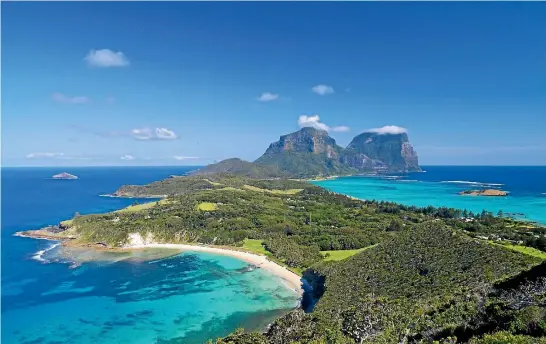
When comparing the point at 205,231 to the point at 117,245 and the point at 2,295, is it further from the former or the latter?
the point at 2,295

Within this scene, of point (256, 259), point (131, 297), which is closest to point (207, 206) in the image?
point (256, 259)

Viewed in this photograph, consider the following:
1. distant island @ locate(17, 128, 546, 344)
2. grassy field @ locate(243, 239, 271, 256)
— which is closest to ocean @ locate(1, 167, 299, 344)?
grassy field @ locate(243, 239, 271, 256)

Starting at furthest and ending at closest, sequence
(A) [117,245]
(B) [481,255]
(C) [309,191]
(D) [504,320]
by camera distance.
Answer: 1. (C) [309,191]
2. (A) [117,245]
3. (B) [481,255]
4. (D) [504,320]

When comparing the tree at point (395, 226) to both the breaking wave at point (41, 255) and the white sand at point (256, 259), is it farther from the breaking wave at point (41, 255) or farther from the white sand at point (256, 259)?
the breaking wave at point (41, 255)

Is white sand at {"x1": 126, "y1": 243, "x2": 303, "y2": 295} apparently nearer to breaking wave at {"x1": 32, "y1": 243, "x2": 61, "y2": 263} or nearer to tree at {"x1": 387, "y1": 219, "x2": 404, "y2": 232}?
breaking wave at {"x1": 32, "y1": 243, "x2": 61, "y2": 263}

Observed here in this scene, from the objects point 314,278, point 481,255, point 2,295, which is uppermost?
point 481,255

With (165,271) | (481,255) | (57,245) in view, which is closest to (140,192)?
(57,245)

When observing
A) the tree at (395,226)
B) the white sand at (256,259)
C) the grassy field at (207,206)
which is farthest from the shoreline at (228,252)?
the tree at (395,226)
